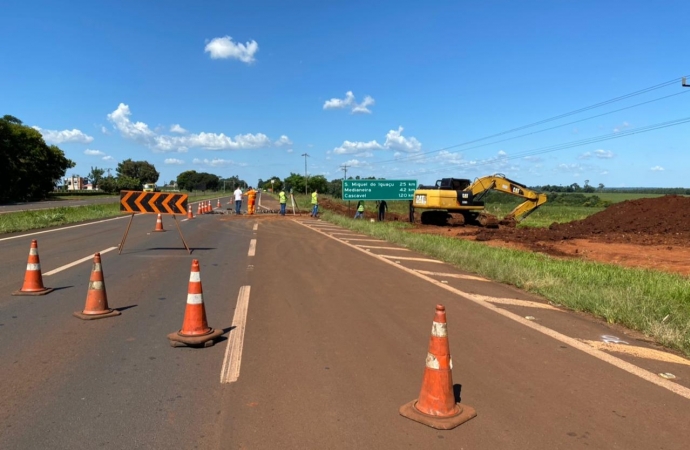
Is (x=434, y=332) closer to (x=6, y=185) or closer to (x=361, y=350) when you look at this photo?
(x=361, y=350)

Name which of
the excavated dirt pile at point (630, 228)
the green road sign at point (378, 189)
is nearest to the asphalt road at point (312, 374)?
the excavated dirt pile at point (630, 228)

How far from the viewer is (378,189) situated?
3055cm

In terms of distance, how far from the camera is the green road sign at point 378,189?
3034cm

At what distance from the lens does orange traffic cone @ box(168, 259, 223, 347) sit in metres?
5.66

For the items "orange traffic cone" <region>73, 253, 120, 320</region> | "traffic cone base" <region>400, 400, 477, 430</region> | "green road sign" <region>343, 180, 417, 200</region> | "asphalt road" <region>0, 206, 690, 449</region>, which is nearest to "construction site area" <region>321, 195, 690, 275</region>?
"green road sign" <region>343, 180, 417, 200</region>

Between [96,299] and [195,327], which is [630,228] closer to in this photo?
[195,327]

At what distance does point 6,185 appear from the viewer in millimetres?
56344

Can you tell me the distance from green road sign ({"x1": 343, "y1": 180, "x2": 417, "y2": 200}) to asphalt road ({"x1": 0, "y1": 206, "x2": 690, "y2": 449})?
21.2 meters

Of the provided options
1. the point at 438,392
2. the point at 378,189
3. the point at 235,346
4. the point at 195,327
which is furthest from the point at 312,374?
the point at 378,189

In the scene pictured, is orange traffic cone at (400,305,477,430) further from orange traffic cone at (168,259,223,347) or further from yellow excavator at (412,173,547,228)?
yellow excavator at (412,173,547,228)

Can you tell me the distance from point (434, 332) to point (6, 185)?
2559 inches

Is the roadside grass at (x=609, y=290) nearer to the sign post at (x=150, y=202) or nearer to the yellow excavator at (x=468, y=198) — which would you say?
the sign post at (x=150, y=202)

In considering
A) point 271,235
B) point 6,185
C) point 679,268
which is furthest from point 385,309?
point 6,185

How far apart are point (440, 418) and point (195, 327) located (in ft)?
10.3
